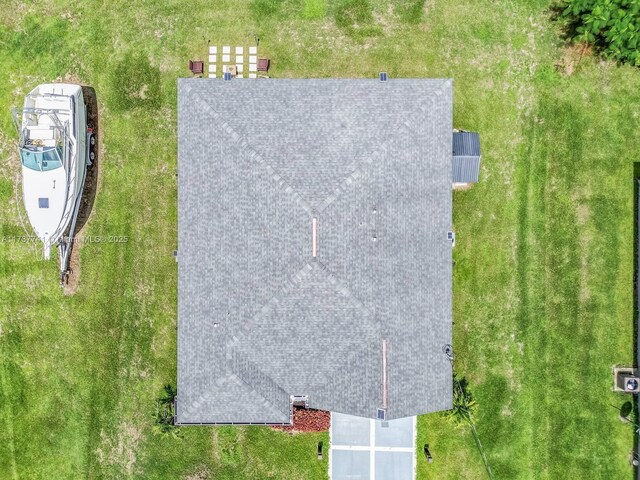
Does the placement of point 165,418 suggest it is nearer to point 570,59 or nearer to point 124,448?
point 124,448

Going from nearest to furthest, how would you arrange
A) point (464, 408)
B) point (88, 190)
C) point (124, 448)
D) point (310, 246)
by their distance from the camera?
point (310, 246) → point (464, 408) → point (124, 448) → point (88, 190)

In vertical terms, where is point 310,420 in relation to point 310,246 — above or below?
below

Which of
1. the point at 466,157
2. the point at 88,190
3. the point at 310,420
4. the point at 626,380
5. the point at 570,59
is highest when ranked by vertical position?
the point at 570,59

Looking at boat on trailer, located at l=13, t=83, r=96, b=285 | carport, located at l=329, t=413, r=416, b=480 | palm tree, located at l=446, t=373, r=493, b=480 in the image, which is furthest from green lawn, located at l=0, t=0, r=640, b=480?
boat on trailer, located at l=13, t=83, r=96, b=285

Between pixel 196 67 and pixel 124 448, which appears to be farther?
pixel 124 448

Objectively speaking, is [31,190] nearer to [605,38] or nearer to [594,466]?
[605,38]

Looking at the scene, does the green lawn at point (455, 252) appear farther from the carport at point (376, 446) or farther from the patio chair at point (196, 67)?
the carport at point (376, 446)

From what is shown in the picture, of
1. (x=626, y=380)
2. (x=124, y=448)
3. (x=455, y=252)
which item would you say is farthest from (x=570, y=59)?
(x=124, y=448)

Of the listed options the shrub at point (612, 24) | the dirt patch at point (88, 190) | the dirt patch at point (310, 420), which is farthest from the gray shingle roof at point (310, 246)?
the shrub at point (612, 24)
